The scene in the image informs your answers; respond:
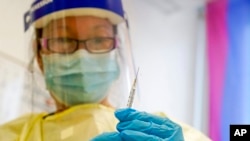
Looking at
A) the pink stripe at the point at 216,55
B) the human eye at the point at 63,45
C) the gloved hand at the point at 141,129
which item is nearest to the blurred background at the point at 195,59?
the pink stripe at the point at 216,55

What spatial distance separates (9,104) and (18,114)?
0.29ft

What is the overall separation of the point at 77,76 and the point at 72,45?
8cm

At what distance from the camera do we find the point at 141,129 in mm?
771

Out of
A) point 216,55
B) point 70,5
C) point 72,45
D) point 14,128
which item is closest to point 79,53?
point 72,45

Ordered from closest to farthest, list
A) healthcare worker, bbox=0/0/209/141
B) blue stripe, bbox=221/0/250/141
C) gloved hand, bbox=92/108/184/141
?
gloved hand, bbox=92/108/184/141
healthcare worker, bbox=0/0/209/141
blue stripe, bbox=221/0/250/141

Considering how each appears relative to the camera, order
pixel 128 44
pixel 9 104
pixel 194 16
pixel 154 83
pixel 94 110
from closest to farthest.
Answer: pixel 94 110 < pixel 128 44 < pixel 9 104 < pixel 154 83 < pixel 194 16

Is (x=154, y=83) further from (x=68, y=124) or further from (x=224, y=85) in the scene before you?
(x=68, y=124)

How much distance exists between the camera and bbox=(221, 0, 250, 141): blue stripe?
5.98 feet

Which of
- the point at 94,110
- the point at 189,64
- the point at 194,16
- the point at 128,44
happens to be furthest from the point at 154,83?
the point at 94,110

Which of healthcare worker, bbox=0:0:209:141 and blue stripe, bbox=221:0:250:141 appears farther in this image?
blue stripe, bbox=221:0:250:141

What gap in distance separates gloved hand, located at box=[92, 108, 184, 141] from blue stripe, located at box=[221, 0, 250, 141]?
3.46 ft

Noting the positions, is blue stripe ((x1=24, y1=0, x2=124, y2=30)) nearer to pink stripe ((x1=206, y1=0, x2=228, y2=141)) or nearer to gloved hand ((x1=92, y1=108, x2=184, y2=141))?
gloved hand ((x1=92, y1=108, x2=184, y2=141))

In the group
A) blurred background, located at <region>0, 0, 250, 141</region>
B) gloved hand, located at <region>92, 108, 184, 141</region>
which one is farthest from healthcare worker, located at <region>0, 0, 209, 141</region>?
blurred background, located at <region>0, 0, 250, 141</region>

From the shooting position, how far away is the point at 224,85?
1898 millimetres
